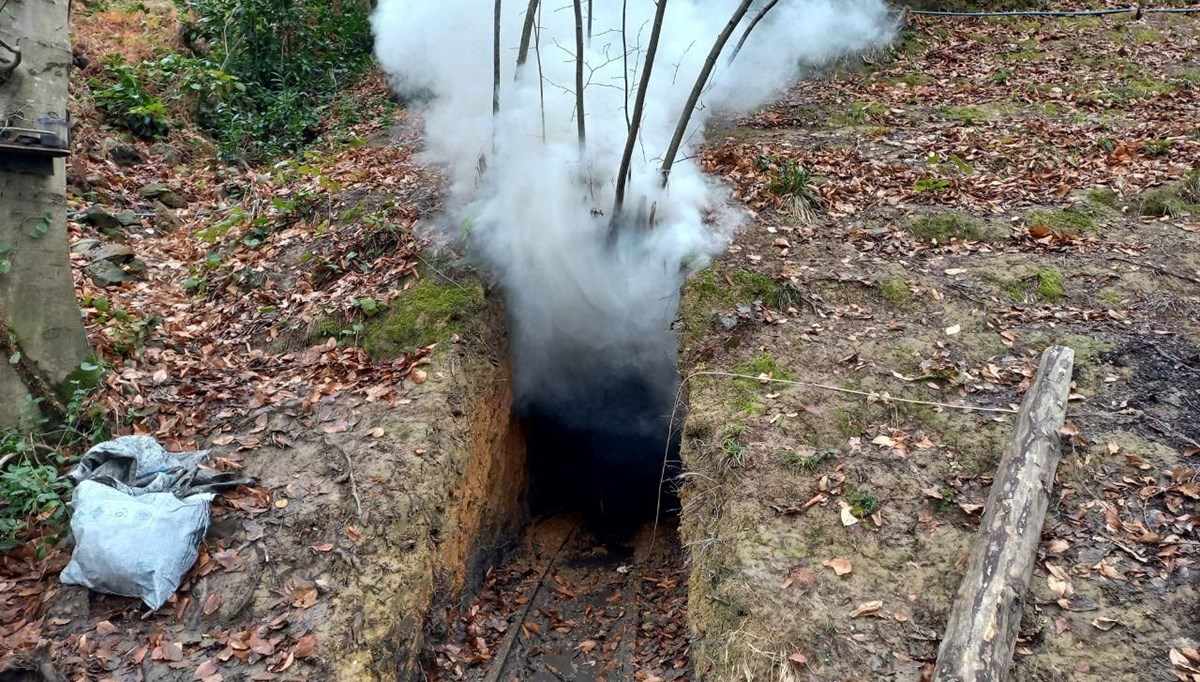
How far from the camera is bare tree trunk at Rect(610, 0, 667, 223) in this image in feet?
20.1

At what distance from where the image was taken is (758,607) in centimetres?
430

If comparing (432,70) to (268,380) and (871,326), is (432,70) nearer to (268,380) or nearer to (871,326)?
(268,380)

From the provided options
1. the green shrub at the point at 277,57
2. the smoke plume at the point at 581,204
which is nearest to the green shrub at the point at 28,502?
the smoke plume at the point at 581,204

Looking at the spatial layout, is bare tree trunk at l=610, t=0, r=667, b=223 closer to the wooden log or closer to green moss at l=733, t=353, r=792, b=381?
green moss at l=733, t=353, r=792, b=381

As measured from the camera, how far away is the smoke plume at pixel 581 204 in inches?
282

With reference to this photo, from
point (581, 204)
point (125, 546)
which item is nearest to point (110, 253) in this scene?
point (125, 546)

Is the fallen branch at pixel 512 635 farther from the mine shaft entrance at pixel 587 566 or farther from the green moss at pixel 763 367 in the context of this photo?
the green moss at pixel 763 367

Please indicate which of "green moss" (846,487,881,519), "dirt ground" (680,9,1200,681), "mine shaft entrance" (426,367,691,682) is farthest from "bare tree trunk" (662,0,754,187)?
"green moss" (846,487,881,519)

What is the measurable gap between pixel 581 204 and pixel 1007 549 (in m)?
4.68

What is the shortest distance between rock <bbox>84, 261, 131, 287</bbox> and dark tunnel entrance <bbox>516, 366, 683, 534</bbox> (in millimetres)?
4055

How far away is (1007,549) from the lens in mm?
4078

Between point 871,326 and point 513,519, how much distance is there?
3.82 meters

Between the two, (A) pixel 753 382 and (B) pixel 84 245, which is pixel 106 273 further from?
(A) pixel 753 382

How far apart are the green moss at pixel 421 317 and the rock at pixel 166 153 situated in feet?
19.5
